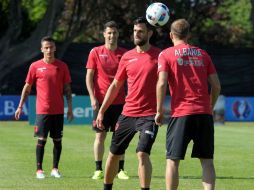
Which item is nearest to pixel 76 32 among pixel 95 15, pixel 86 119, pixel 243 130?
pixel 95 15

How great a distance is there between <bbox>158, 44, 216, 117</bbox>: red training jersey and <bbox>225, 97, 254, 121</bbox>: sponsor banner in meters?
26.9

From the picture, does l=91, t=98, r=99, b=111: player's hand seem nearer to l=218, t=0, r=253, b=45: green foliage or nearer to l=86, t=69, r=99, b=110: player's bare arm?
l=86, t=69, r=99, b=110: player's bare arm

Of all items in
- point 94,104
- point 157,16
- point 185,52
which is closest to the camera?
point 185,52

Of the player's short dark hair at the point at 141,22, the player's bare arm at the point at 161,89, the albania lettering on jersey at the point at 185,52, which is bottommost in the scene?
the player's bare arm at the point at 161,89

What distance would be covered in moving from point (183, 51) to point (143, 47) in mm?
1458

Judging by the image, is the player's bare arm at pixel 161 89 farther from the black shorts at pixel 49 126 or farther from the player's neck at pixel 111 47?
the black shorts at pixel 49 126

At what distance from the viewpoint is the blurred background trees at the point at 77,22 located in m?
38.9

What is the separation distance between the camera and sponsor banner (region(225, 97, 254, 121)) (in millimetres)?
36531

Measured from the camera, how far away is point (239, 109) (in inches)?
1446

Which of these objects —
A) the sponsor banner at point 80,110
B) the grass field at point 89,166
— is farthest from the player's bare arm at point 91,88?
the sponsor banner at point 80,110

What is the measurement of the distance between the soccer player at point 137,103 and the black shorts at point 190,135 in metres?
1.02

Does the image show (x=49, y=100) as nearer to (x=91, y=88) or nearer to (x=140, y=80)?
(x=91, y=88)

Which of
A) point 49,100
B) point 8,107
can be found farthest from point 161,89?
point 8,107

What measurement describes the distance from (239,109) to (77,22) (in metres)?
9.30
